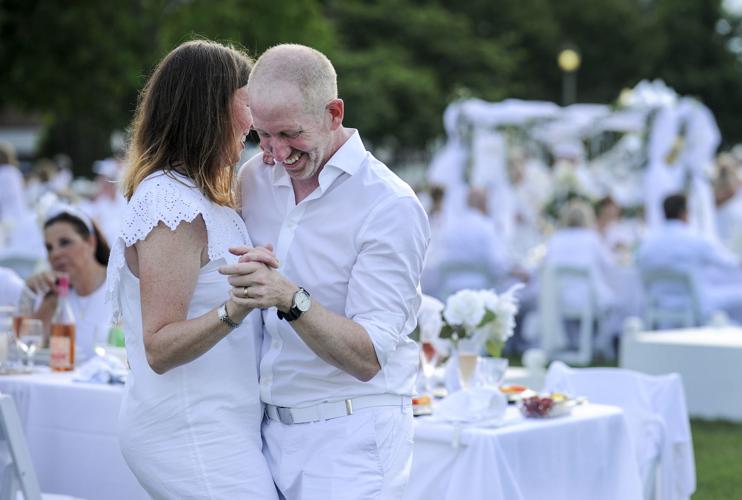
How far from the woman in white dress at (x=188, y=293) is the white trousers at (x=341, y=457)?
55 millimetres

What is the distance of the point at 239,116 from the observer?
301 cm

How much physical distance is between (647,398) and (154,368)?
2763mm

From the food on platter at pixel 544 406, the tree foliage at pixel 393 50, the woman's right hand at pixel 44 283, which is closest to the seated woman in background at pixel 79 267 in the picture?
the woman's right hand at pixel 44 283

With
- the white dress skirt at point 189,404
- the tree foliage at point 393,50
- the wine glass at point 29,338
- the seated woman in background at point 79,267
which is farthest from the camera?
the tree foliage at point 393,50

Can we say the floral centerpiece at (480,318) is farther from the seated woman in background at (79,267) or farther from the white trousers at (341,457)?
the seated woman in background at (79,267)

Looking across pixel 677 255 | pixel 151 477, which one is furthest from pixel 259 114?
pixel 677 255

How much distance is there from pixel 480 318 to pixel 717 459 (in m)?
3.09

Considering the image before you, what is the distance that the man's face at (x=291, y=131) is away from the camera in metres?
2.77

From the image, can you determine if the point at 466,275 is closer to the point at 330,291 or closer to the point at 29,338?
the point at 29,338

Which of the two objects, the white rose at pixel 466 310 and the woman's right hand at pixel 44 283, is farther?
the woman's right hand at pixel 44 283

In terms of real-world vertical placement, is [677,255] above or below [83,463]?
above

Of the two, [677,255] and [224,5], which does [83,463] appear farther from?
[224,5]

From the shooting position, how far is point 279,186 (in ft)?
9.98

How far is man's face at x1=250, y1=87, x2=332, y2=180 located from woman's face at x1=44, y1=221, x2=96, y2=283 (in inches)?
113
